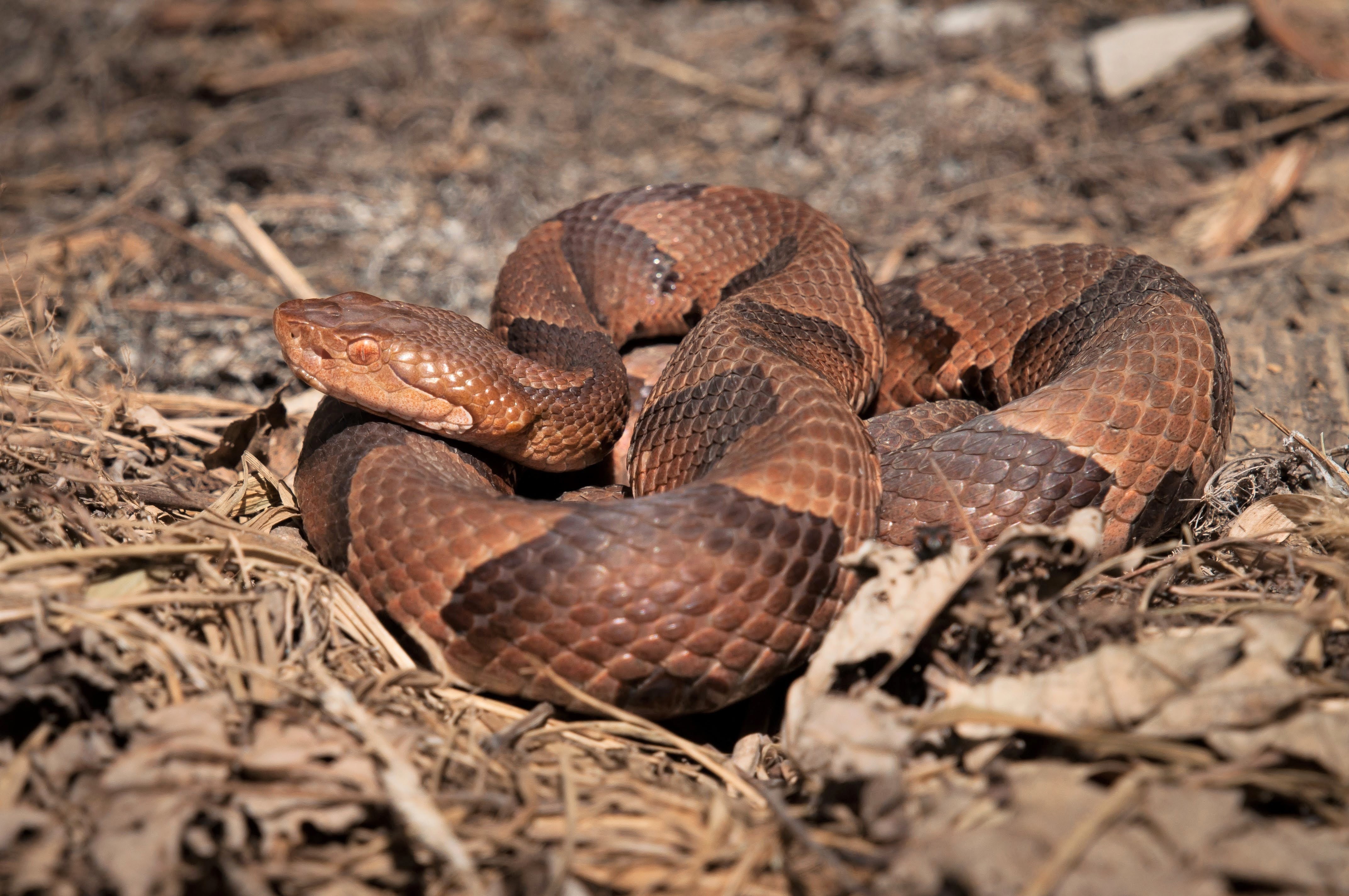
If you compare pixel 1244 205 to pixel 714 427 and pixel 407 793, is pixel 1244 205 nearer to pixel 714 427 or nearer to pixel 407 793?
pixel 714 427

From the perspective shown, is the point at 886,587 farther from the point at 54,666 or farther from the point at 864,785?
the point at 54,666

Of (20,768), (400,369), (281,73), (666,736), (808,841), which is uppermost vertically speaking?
(281,73)

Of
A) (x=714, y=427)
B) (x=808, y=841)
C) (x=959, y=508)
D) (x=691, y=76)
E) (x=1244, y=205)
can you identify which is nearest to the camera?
(x=808, y=841)

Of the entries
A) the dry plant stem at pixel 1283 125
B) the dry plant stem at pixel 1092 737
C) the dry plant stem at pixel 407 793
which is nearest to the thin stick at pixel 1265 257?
the dry plant stem at pixel 1283 125

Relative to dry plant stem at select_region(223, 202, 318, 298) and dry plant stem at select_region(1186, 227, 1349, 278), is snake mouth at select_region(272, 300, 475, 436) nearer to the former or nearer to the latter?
dry plant stem at select_region(223, 202, 318, 298)

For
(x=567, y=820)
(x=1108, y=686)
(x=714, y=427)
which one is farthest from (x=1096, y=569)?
(x=567, y=820)

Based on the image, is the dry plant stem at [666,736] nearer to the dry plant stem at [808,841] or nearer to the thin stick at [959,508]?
the dry plant stem at [808,841]

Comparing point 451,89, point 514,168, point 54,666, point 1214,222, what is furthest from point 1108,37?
point 54,666
